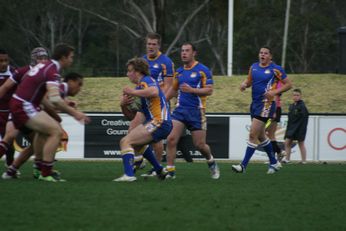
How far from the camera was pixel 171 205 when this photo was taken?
8680 millimetres

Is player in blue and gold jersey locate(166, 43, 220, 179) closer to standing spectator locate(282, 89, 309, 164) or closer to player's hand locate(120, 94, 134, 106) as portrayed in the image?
player's hand locate(120, 94, 134, 106)

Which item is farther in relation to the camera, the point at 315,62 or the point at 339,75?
the point at 315,62

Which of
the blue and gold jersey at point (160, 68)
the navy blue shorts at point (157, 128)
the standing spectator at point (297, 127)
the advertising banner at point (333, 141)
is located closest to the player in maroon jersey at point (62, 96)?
the navy blue shorts at point (157, 128)

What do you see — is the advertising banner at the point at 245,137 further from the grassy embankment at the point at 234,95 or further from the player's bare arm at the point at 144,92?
the player's bare arm at the point at 144,92

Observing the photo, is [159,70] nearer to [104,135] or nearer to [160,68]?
[160,68]

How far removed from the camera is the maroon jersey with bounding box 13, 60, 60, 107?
1051 centimetres

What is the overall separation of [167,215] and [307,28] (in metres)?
47.0

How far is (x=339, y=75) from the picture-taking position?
3234 centimetres

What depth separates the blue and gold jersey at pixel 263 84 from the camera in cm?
1449

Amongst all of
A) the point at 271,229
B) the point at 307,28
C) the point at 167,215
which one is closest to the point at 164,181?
the point at 167,215

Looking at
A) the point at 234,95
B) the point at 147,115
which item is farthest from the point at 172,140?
the point at 234,95

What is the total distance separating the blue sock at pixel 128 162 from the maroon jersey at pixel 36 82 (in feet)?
4.60

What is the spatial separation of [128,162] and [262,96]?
4.14 meters

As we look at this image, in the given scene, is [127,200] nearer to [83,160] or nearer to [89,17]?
[83,160]
